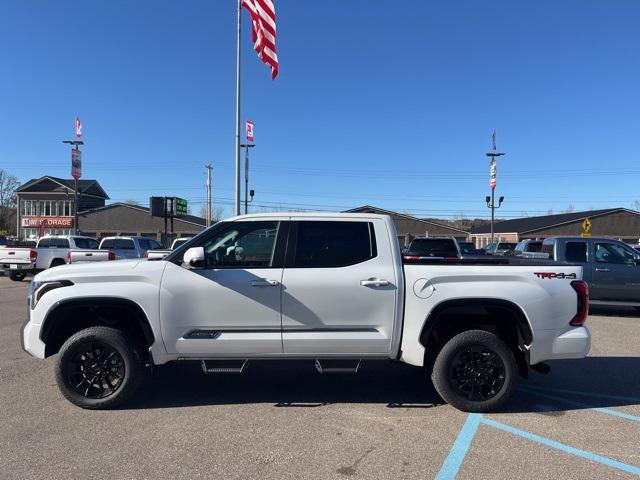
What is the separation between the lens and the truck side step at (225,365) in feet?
15.5

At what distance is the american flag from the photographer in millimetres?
14961

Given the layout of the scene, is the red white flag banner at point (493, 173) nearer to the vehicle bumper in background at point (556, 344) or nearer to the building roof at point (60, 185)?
the vehicle bumper in background at point (556, 344)

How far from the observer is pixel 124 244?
794 inches

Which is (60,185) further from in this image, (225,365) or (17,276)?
(225,365)

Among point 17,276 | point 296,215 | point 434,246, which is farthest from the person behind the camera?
point 17,276

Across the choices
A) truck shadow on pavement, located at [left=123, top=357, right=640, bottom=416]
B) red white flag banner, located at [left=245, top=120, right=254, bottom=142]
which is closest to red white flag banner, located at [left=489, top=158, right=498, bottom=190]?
red white flag banner, located at [left=245, top=120, right=254, bottom=142]

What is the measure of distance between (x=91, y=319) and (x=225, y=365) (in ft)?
4.96

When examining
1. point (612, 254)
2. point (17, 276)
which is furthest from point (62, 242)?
point (612, 254)

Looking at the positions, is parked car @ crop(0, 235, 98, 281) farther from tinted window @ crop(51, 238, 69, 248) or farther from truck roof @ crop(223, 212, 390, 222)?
truck roof @ crop(223, 212, 390, 222)

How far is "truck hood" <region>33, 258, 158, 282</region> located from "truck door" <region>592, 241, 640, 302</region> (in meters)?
10.7

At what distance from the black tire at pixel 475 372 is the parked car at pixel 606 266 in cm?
759

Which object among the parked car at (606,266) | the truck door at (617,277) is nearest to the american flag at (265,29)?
the parked car at (606,266)

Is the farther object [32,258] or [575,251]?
[32,258]

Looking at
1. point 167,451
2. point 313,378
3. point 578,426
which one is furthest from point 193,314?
point 578,426
